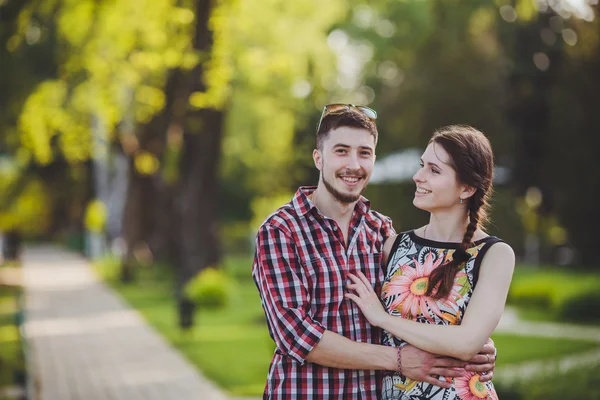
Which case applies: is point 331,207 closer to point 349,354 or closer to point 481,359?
point 349,354

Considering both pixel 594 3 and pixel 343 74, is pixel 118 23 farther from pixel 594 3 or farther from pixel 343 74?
pixel 343 74

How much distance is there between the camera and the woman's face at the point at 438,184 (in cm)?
333

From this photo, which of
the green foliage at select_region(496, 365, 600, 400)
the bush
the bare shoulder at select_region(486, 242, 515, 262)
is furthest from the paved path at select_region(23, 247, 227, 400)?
the bush

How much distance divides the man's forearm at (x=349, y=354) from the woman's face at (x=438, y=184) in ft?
1.98

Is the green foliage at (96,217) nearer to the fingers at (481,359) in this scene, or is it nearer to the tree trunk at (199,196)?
the tree trunk at (199,196)

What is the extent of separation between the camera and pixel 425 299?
329 centimetres

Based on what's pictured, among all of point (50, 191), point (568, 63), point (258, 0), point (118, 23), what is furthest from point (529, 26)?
point (50, 191)

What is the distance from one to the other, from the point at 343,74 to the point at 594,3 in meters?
14.5

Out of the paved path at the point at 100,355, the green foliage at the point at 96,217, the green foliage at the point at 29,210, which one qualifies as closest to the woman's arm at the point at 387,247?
the paved path at the point at 100,355

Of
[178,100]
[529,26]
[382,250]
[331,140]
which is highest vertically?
[529,26]

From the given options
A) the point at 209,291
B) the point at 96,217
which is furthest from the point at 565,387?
A: the point at 96,217

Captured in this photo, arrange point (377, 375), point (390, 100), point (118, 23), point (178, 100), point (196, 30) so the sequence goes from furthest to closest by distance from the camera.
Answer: point (390, 100) → point (118, 23) → point (178, 100) → point (196, 30) → point (377, 375)

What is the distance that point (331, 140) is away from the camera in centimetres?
341

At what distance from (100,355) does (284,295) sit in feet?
36.0
